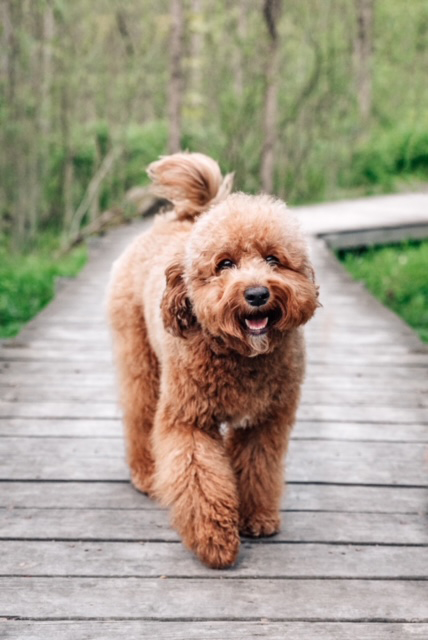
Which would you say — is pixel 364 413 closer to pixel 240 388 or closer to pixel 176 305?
pixel 240 388

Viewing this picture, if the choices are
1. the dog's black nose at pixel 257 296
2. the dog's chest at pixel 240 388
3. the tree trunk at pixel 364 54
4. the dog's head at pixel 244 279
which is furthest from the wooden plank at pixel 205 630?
the tree trunk at pixel 364 54

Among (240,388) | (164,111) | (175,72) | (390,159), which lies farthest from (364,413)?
(164,111)

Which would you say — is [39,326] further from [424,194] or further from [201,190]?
[424,194]

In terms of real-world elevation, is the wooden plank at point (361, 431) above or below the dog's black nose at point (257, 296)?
below

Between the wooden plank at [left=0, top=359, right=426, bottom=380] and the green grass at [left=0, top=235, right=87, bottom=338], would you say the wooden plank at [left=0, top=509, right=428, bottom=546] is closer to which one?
the wooden plank at [left=0, top=359, right=426, bottom=380]

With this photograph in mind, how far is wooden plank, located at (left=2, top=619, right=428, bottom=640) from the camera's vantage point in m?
2.19

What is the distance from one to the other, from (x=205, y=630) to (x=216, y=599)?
0.18 meters

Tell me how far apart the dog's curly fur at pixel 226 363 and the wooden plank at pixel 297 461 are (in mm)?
374

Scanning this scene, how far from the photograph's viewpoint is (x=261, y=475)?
9.53ft

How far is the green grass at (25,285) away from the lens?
722 cm

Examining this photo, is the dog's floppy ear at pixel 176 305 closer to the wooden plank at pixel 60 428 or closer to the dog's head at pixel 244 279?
the dog's head at pixel 244 279

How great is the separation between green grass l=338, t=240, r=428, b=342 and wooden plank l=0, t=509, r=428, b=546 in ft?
12.9

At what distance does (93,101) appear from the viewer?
14.5 meters

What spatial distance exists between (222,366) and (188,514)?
541mm
